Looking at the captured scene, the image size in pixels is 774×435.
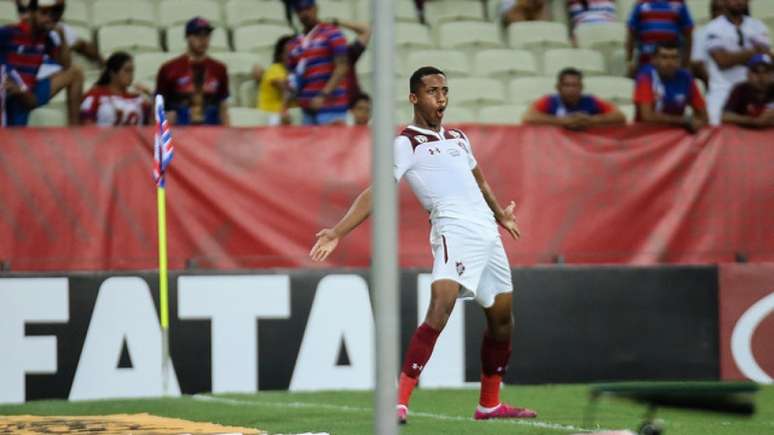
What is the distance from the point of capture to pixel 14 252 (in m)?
12.3

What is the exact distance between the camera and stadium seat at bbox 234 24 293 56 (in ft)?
51.8

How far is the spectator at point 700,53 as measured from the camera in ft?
49.2

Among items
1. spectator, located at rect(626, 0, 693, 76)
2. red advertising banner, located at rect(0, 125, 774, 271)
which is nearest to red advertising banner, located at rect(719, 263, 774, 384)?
red advertising banner, located at rect(0, 125, 774, 271)

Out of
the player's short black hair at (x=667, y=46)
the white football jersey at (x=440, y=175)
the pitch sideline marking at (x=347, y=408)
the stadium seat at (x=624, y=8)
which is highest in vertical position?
the stadium seat at (x=624, y=8)

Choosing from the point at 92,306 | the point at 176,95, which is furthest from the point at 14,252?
the point at 176,95

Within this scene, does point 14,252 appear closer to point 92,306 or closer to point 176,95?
point 92,306

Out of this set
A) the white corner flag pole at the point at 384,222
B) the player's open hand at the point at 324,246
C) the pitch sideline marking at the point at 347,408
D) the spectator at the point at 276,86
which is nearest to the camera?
the white corner flag pole at the point at 384,222

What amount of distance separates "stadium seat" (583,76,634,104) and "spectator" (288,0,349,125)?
110 inches

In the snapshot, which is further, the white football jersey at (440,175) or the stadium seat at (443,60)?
the stadium seat at (443,60)

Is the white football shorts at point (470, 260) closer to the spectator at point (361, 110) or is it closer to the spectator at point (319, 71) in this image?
the spectator at point (361, 110)

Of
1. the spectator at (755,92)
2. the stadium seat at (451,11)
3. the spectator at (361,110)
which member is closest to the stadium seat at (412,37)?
the stadium seat at (451,11)

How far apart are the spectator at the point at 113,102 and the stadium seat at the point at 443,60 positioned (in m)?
3.32

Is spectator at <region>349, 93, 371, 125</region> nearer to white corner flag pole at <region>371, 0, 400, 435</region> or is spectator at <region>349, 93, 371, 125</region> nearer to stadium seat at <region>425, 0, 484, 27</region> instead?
stadium seat at <region>425, 0, 484, 27</region>

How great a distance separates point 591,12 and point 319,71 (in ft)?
12.3
